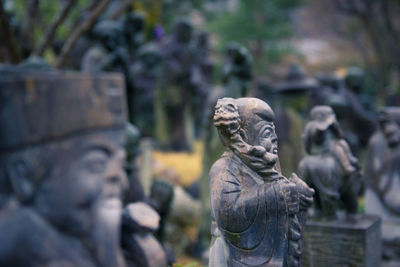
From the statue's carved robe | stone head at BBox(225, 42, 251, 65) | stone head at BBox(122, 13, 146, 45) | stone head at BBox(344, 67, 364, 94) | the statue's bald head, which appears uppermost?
stone head at BBox(122, 13, 146, 45)

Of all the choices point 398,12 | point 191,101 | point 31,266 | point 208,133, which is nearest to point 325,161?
point 31,266

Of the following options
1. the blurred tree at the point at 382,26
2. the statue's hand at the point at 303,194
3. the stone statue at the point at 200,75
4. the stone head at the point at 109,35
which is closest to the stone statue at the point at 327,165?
the statue's hand at the point at 303,194

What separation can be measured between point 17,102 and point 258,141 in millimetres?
1502

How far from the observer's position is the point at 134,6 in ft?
36.8

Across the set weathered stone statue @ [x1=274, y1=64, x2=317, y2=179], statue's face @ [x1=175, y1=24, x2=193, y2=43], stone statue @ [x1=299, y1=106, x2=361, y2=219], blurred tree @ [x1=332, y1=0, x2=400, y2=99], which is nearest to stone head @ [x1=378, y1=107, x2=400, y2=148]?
stone statue @ [x1=299, y1=106, x2=361, y2=219]

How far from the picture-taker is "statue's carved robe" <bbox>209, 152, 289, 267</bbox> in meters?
2.75

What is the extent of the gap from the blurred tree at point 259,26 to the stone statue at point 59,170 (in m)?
15.2

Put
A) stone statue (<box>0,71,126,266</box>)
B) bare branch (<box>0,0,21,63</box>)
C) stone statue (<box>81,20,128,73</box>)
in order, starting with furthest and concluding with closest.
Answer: stone statue (<box>81,20,128,73</box>) → bare branch (<box>0,0,21,63</box>) → stone statue (<box>0,71,126,266</box>)

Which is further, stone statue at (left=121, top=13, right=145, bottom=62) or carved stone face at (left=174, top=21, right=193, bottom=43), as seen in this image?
carved stone face at (left=174, top=21, right=193, bottom=43)

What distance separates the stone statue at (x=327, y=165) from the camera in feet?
13.6

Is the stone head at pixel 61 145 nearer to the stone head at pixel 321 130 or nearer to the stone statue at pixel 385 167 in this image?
the stone head at pixel 321 130

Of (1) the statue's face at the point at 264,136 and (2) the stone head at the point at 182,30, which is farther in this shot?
(2) the stone head at the point at 182,30

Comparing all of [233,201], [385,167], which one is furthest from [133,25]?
[233,201]

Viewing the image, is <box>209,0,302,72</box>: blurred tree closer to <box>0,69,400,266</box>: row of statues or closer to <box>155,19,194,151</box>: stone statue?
<box>155,19,194,151</box>: stone statue
